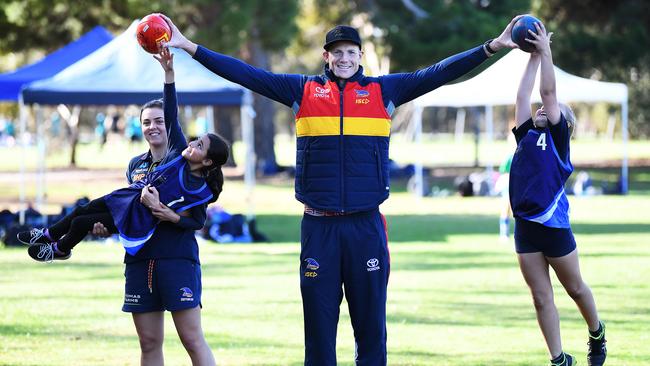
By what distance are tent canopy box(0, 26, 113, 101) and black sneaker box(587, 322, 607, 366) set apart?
525 inches

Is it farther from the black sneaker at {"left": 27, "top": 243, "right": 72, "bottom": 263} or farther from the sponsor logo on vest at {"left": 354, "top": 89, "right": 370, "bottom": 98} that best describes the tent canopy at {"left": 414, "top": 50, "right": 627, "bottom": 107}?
the black sneaker at {"left": 27, "top": 243, "right": 72, "bottom": 263}

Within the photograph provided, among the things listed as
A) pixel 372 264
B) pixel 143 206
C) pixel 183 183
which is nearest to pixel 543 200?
pixel 372 264

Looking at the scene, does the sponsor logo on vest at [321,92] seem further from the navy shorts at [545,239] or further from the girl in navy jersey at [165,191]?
the navy shorts at [545,239]

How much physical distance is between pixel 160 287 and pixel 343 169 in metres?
1.24

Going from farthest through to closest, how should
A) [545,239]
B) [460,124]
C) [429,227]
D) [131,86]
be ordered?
1. [460,124]
2. [429,227]
3. [131,86]
4. [545,239]

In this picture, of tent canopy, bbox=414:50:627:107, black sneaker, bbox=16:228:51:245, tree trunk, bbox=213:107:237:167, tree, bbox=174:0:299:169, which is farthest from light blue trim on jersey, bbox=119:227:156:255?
tree trunk, bbox=213:107:237:167

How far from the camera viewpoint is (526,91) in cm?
689

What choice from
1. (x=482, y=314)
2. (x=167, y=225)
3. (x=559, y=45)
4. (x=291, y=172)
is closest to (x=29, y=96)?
(x=482, y=314)

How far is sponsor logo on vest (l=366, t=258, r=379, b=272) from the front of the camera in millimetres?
6172

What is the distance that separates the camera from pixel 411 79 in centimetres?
631

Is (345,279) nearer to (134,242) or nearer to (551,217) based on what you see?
(134,242)

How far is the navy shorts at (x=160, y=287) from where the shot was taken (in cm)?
610

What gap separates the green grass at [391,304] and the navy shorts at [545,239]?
1405 mm

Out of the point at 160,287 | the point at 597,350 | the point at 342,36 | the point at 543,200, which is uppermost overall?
the point at 342,36
